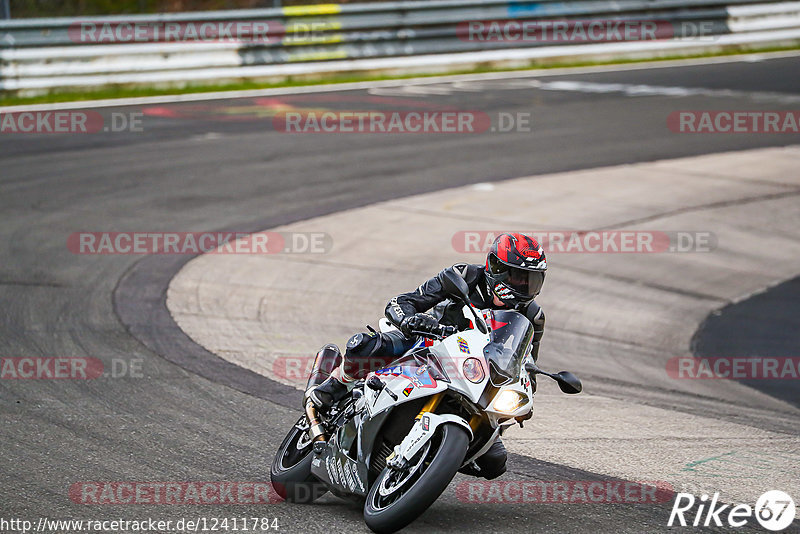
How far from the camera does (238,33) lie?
890 inches

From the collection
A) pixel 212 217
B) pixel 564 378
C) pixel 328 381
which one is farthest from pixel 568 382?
pixel 212 217

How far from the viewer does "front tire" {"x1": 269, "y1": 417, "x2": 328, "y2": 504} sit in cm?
621

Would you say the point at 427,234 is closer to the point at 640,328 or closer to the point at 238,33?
the point at 640,328

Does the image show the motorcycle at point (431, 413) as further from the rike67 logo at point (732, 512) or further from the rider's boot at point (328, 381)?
the rike67 logo at point (732, 512)

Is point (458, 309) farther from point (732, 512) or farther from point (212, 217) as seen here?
point (212, 217)

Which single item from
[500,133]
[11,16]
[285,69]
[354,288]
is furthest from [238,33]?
[354,288]

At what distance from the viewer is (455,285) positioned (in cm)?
543

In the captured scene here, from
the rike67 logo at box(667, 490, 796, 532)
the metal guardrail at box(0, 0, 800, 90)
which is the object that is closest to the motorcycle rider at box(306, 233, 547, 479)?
the rike67 logo at box(667, 490, 796, 532)

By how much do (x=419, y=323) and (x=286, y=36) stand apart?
60.7 ft

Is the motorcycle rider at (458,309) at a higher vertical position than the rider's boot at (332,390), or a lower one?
higher

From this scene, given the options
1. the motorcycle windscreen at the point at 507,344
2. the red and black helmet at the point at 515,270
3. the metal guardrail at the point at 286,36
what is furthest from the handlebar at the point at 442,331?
the metal guardrail at the point at 286,36

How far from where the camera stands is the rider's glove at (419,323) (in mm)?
5664

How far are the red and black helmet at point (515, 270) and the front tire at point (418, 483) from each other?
0.85 metres

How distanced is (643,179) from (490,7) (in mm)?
9969
